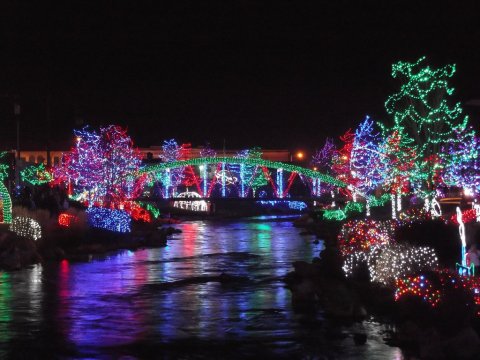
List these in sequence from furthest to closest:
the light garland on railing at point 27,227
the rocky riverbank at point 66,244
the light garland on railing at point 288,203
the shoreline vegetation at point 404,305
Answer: the light garland on railing at point 288,203 < the light garland on railing at point 27,227 < the rocky riverbank at point 66,244 < the shoreline vegetation at point 404,305

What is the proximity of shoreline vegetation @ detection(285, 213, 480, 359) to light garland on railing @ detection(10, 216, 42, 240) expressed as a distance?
12556 mm

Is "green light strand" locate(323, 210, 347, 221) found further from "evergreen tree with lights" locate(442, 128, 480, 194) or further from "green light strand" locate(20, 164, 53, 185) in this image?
"green light strand" locate(20, 164, 53, 185)

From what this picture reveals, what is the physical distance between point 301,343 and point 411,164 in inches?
1308

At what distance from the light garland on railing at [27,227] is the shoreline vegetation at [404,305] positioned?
41.2 ft

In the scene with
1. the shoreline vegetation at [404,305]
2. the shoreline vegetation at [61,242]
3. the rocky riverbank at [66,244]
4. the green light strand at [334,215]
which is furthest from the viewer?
the green light strand at [334,215]

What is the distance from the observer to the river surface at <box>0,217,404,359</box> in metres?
15.9

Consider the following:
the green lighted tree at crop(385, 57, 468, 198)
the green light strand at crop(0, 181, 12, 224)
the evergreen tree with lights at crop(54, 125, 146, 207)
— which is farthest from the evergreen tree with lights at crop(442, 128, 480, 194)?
the evergreen tree with lights at crop(54, 125, 146, 207)

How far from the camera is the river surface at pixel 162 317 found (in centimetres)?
1592

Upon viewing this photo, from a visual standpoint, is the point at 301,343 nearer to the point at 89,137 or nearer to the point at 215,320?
the point at 215,320

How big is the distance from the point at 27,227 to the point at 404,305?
21710mm

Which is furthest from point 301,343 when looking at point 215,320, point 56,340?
point 56,340

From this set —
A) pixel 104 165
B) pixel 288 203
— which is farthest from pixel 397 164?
pixel 288 203

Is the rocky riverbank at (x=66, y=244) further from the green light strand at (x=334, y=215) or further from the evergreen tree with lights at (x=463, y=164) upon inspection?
the green light strand at (x=334, y=215)

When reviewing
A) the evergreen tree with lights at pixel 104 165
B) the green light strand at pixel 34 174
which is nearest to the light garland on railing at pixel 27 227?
the evergreen tree with lights at pixel 104 165
